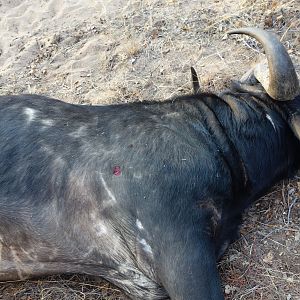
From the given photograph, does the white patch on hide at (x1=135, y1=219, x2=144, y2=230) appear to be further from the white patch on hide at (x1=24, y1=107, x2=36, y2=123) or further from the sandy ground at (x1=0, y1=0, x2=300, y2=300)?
the sandy ground at (x1=0, y1=0, x2=300, y2=300)

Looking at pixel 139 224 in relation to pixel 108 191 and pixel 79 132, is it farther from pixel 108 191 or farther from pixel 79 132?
pixel 79 132

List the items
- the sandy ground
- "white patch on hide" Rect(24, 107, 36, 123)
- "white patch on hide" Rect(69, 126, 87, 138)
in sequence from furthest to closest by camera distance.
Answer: the sandy ground, "white patch on hide" Rect(24, 107, 36, 123), "white patch on hide" Rect(69, 126, 87, 138)

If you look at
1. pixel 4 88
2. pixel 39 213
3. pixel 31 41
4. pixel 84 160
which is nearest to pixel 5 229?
pixel 39 213

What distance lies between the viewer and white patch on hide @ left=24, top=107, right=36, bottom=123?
13.1ft

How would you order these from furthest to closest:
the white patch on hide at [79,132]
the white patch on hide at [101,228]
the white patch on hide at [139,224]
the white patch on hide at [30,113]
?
the white patch on hide at [30,113], the white patch on hide at [79,132], the white patch on hide at [101,228], the white patch on hide at [139,224]

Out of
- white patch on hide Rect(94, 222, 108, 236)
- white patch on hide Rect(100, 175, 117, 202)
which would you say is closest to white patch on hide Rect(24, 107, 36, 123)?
white patch on hide Rect(100, 175, 117, 202)

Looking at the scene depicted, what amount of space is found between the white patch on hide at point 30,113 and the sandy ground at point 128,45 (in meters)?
1.34

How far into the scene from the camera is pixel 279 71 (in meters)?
3.71

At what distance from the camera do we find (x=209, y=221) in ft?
12.0

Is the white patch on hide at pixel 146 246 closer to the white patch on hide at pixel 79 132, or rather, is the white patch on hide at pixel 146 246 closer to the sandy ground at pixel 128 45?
the white patch on hide at pixel 79 132

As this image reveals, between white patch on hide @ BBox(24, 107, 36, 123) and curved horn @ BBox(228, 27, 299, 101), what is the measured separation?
1.54 metres

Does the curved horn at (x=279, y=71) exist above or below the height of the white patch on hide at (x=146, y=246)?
above

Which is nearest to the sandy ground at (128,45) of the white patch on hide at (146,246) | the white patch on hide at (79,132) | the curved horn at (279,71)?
the curved horn at (279,71)

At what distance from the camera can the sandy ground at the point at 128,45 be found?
5.41 metres
